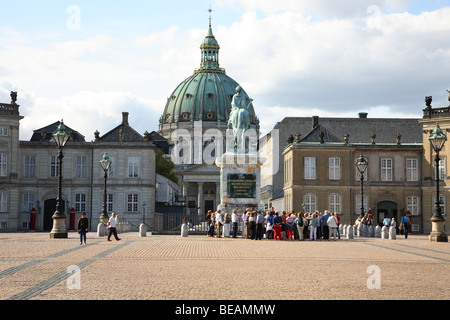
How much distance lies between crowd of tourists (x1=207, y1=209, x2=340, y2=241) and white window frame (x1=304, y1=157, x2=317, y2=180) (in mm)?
25893

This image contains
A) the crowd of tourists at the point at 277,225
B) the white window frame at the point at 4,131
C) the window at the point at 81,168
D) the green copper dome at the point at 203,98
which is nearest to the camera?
the crowd of tourists at the point at 277,225

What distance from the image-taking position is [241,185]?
127 feet

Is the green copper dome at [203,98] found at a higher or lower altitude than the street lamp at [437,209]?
higher

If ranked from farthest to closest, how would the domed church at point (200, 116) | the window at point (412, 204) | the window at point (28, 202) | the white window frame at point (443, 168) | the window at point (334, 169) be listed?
the domed church at point (200, 116) → the window at point (28, 202) → the window at point (334, 169) → the window at point (412, 204) → the white window frame at point (443, 168)

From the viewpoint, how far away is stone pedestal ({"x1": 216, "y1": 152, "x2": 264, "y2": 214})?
38.8 m

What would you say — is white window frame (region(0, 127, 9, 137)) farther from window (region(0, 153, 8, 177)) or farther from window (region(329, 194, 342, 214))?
window (region(329, 194, 342, 214))

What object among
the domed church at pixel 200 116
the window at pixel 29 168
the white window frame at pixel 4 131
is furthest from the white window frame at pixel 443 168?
the domed church at pixel 200 116

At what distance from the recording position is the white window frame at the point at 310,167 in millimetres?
63938

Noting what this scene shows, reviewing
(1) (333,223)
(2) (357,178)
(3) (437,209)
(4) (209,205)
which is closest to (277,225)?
(1) (333,223)

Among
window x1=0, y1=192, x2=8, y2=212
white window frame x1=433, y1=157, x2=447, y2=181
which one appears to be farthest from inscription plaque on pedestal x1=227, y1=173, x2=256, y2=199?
window x1=0, y1=192, x2=8, y2=212

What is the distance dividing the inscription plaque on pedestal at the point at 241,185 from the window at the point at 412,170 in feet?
95.4

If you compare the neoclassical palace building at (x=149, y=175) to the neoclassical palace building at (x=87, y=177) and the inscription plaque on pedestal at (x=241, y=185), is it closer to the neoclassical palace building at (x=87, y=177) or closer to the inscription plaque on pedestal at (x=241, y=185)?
the neoclassical palace building at (x=87, y=177)
